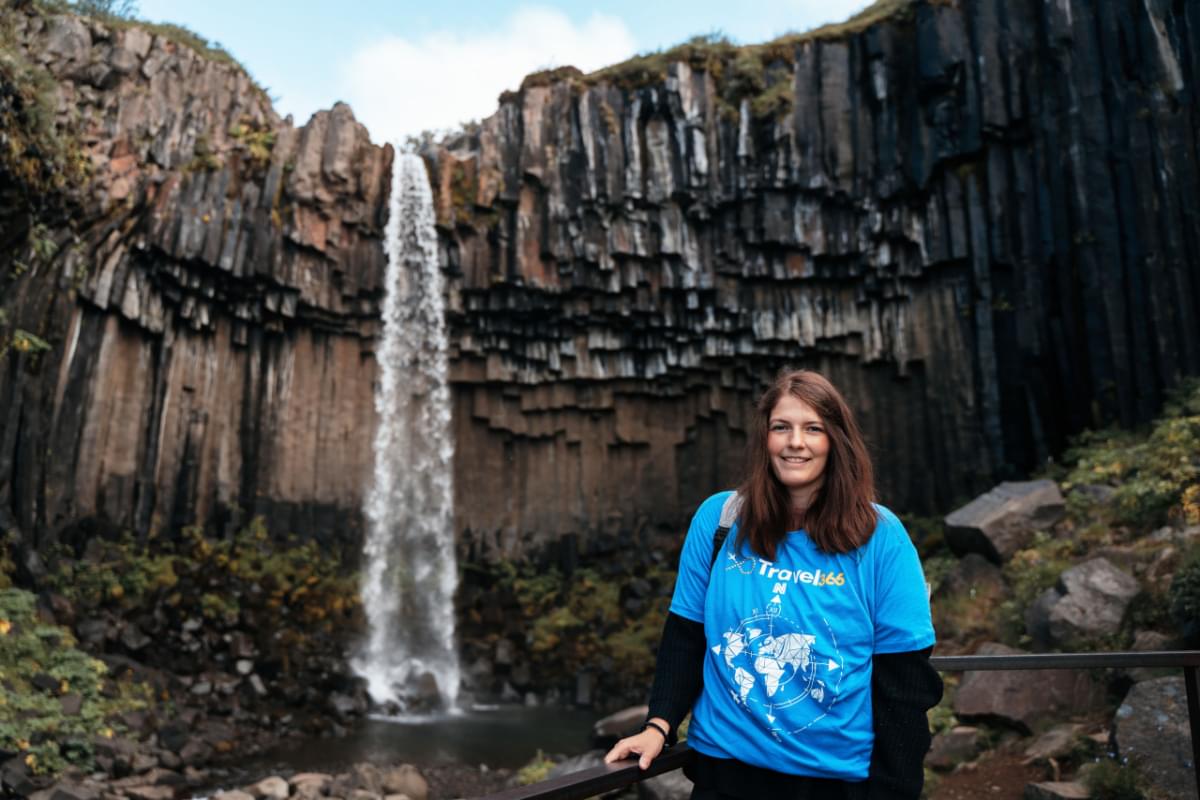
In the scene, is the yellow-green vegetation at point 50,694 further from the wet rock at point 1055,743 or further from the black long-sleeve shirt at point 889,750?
the black long-sleeve shirt at point 889,750

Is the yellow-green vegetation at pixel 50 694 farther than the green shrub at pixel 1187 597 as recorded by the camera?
A: Yes

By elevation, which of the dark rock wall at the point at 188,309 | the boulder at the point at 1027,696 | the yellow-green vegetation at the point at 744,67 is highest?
the yellow-green vegetation at the point at 744,67

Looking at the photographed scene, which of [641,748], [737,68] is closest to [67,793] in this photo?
[641,748]

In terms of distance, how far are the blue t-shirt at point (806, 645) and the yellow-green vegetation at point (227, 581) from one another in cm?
1704

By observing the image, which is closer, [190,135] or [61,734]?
[61,734]

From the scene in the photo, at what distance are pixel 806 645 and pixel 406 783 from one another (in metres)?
10.7

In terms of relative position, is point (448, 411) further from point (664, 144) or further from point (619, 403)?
point (664, 144)

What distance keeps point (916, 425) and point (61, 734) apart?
16.7m

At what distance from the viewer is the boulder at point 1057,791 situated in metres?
6.09

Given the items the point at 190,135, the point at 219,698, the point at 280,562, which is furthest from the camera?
the point at 280,562

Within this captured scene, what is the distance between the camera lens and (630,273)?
832 inches

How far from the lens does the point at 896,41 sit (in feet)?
63.7

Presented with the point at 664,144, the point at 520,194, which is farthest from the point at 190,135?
the point at 664,144

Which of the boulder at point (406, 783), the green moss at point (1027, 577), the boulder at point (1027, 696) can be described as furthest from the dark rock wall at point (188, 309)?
the green moss at point (1027, 577)
